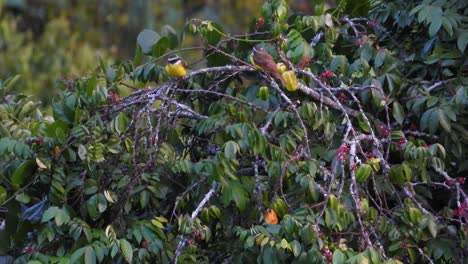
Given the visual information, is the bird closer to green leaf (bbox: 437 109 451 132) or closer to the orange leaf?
the orange leaf

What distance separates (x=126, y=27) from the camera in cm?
786

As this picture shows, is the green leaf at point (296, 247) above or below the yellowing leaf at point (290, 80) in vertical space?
below

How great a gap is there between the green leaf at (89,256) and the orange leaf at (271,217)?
51 centimetres

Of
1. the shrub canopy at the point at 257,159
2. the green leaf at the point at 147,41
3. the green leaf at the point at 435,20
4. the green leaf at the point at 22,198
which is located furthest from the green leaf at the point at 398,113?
the green leaf at the point at 22,198

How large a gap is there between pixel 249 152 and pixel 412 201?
1.79ft

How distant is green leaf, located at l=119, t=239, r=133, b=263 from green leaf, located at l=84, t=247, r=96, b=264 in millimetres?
83

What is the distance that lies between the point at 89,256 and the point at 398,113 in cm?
116

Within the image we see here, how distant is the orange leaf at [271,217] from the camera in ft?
7.43

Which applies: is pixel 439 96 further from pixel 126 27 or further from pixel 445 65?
pixel 126 27

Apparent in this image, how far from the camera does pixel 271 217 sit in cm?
227

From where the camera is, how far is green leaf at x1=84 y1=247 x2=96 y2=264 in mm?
2225

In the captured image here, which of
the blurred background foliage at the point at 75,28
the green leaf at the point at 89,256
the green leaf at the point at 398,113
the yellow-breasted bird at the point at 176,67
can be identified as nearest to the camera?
the green leaf at the point at 89,256

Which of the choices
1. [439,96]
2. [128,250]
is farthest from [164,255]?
[439,96]

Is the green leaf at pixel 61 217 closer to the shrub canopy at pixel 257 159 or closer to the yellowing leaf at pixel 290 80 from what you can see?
the shrub canopy at pixel 257 159
